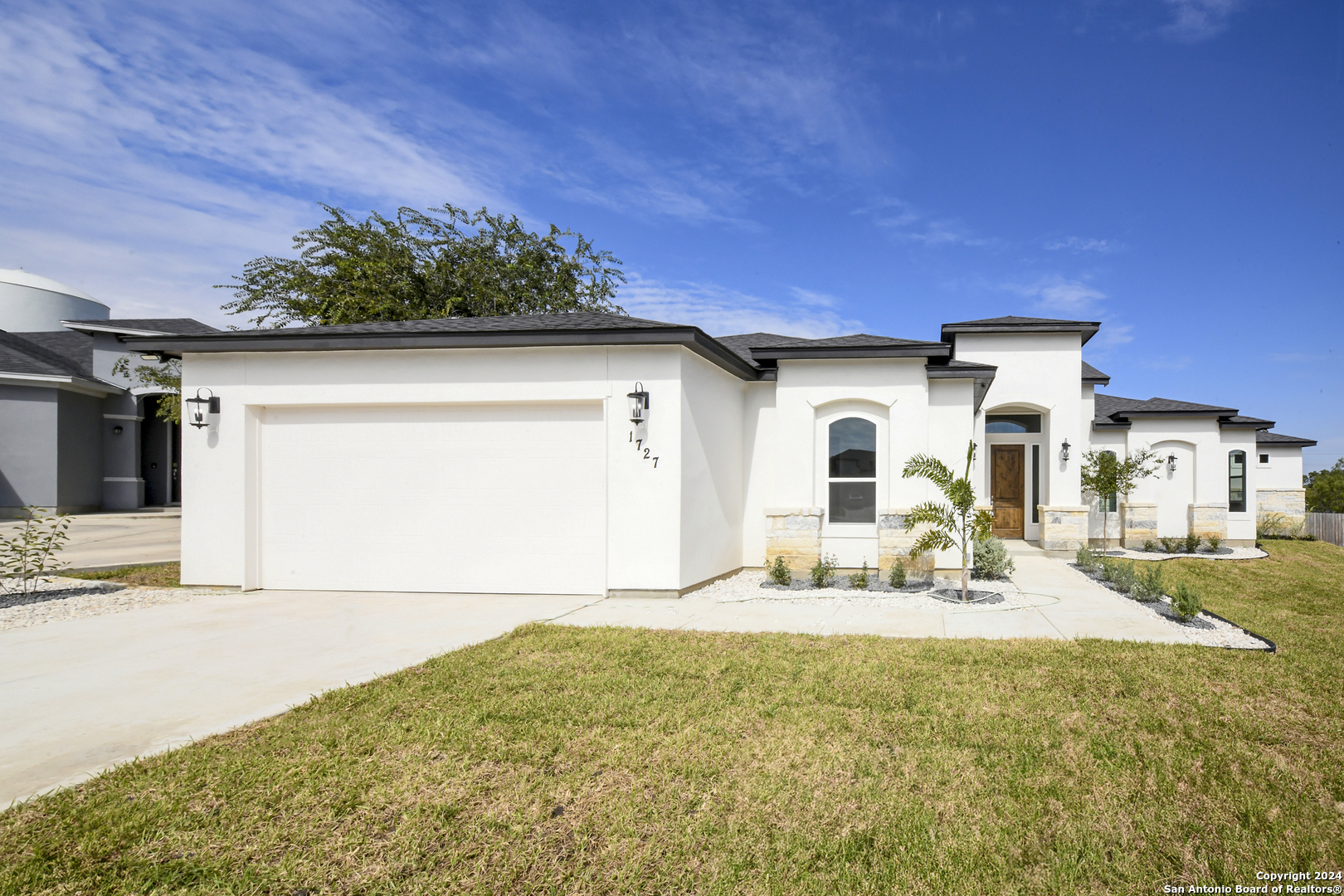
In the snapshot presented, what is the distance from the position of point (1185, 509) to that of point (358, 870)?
1930 centimetres

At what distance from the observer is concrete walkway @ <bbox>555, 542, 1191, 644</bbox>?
6469mm

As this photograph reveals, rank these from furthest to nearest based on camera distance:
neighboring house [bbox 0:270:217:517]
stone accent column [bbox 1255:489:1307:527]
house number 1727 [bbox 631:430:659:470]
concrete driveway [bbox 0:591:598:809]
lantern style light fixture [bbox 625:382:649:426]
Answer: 1. neighboring house [bbox 0:270:217:517]
2. stone accent column [bbox 1255:489:1307:527]
3. house number 1727 [bbox 631:430:659:470]
4. lantern style light fixture [bbox 625:382:649:426]
5. concrete driveway [bbox 0:591:598:809]

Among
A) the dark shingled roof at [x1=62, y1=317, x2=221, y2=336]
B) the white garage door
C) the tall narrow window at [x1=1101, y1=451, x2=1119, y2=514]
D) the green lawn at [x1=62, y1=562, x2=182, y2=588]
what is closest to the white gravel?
the green lawn at [x1=62, y1=562, x2=182, y2=588]

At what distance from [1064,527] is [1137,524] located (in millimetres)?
3358

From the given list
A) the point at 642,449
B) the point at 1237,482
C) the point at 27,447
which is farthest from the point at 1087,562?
the point at 27,447

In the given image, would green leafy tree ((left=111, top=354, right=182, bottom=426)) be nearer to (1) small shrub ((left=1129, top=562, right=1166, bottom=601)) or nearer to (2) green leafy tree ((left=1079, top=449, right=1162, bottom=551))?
(1) small shrub ((left=1129, top=562, right=1166, bottom=601))

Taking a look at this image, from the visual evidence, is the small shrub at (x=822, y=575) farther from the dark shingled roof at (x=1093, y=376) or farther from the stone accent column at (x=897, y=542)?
the dark shingled roof at (x=1093, y=376)

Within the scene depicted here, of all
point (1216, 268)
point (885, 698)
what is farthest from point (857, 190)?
point (885, 698)

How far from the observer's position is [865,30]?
11367mm

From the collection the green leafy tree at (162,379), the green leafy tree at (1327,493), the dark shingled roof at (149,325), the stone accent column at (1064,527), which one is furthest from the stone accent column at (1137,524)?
the dark shingled roof at (149,325)

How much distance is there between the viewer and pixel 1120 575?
897cm

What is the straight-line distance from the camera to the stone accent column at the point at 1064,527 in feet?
43.2

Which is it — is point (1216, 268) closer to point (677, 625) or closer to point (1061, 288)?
point (1061, 288)

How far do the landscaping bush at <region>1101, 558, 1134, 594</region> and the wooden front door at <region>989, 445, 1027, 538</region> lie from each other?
4723 millimetres
